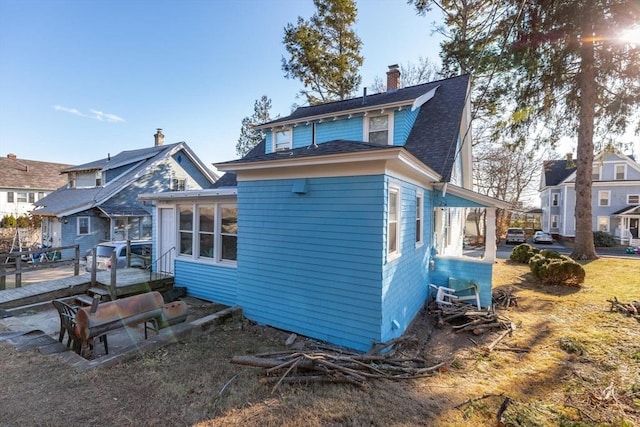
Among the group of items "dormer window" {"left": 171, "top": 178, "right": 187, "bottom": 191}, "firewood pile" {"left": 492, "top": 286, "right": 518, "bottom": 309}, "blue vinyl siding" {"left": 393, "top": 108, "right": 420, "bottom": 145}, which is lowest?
"firewood pile" {"left": 492, "top": 286, "right": 518, "bottom": 309}

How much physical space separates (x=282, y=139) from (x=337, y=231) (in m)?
7.42

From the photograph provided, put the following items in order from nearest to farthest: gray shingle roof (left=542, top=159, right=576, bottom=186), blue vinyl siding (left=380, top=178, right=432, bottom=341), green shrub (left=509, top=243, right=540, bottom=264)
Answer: blue vinyl siding (left=380, top=178, right=432, bottom=341), green shrub (left=509, top=243, right=540, bottom=264), gray shingle roof (left=542, top=159, right=576, bottom=186)

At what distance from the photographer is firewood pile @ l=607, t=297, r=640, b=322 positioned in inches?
294

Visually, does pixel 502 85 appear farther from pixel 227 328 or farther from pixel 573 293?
pixel 227 328

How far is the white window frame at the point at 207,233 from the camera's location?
26.2 ft

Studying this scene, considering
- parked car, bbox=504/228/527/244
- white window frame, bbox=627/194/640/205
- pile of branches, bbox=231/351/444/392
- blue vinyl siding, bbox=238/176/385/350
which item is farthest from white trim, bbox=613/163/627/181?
pile of branches, bbox=231/351/444/392

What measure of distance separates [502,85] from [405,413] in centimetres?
1784

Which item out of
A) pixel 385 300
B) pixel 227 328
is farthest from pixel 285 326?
pixel 385 300

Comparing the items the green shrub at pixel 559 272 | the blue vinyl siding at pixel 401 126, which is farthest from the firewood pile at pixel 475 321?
Result: the blue vinyl siding at pixel 401 126

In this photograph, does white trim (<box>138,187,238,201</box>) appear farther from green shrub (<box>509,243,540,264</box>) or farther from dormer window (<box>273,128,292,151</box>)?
green shrub (<box>509,243,540,264</box>)

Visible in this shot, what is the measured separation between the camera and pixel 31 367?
463 centimetres

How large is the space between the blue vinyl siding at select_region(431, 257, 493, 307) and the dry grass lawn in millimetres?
1519

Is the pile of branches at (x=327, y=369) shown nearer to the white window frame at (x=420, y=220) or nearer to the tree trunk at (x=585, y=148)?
the white window frame at (x=420, y=220)

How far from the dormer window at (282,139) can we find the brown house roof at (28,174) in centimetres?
2906
